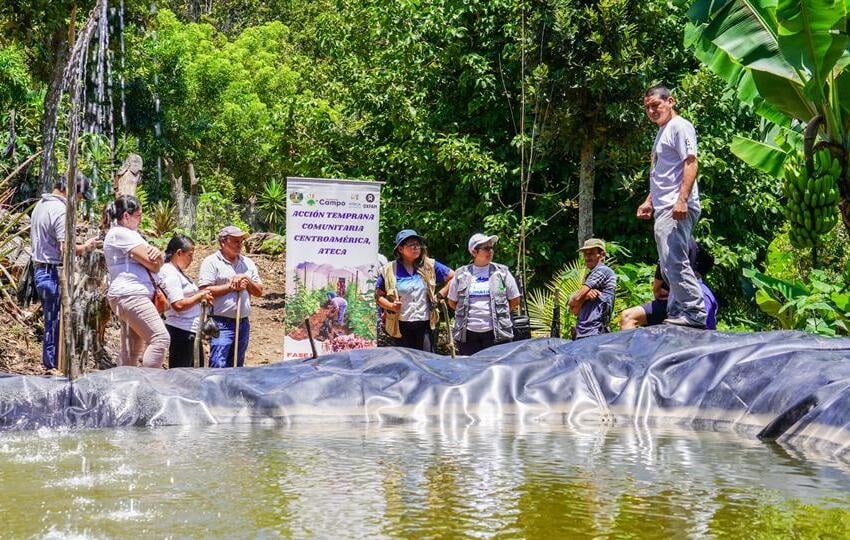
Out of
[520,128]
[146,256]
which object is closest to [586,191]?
[520,128]

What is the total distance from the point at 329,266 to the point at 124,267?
2312 mm

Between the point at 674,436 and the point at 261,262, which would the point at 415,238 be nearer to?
the point at 674,436

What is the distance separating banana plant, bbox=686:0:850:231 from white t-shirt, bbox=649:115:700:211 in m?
1.61

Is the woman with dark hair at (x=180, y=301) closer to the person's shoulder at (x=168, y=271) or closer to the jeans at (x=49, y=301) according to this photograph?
the person's shoulder at (x=168, y=271)

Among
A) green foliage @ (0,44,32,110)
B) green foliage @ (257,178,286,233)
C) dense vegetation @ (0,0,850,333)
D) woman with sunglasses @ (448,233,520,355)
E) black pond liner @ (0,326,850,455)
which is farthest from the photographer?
green foliage @ (257,178,286,233)

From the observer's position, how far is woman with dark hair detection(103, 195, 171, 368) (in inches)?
316

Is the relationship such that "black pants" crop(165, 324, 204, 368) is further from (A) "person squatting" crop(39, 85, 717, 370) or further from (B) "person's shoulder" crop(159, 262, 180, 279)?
(B) "person's shoulder" crop(159, 262, 180, 279)

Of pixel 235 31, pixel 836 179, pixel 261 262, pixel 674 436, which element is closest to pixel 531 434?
pixel 674 436

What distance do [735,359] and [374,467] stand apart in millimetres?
2750

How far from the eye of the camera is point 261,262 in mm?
21141

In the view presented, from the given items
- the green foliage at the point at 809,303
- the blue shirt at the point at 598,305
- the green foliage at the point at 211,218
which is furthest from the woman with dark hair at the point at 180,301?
the green foliage at the point at 211,218

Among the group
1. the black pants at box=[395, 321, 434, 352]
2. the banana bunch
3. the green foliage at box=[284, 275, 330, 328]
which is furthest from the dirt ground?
the banana bunch

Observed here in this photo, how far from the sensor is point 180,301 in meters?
8.30

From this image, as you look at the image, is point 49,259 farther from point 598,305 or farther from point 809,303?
point 809,303
